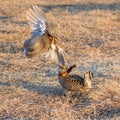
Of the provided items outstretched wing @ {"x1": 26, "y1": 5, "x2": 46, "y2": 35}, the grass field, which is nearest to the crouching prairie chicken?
the grass field

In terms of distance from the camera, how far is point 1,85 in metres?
5.98

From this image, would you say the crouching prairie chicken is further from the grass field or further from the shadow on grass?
the shadow on grass

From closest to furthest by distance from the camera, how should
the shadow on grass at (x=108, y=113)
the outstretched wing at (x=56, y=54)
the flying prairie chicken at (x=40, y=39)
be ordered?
the shadow on grass at (x=108, y=113)
the flying prairie chicken at (x=40, y=39)
the outstretched wing at (x=56, y=54)

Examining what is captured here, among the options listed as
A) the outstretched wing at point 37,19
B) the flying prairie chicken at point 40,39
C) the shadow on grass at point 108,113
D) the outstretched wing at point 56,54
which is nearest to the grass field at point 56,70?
the shadow on grass at point 108,113

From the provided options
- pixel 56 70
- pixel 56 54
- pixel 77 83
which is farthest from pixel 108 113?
pixel 56 70

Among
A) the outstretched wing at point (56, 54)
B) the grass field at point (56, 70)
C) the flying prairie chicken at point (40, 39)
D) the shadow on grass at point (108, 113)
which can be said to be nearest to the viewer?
the shadow on grass at point (108, 113)

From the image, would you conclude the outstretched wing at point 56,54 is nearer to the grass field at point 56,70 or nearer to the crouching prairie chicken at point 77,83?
the crouching prairie chicken at point 77,83

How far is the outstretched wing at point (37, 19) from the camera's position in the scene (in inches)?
216

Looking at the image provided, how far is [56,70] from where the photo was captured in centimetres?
670

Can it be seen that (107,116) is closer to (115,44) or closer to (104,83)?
(104,83)

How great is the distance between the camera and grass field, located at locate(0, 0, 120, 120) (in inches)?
200

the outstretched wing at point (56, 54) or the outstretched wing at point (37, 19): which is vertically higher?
the outstretched wing at point (37, 19)

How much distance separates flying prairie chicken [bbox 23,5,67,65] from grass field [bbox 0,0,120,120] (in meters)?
0.50

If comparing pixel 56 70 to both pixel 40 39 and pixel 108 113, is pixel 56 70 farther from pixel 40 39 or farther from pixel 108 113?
pixel 108 113
